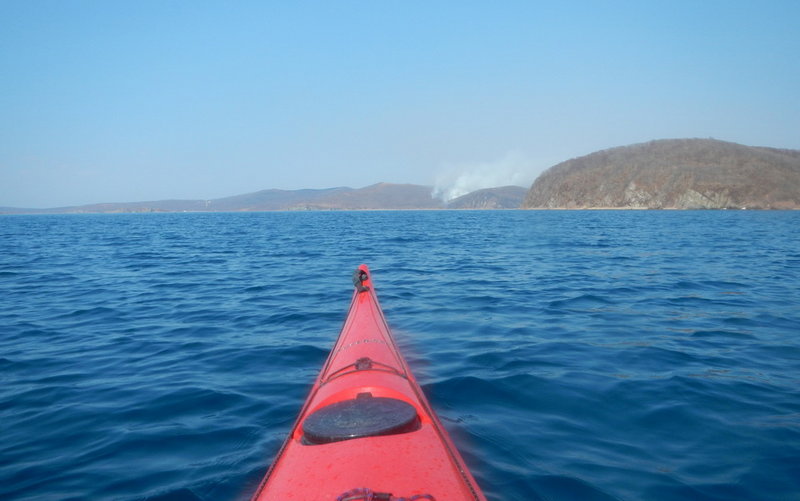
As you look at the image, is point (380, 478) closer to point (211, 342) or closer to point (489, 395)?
point (489, 395)

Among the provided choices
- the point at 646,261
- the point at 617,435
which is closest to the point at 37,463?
the point at 617,435

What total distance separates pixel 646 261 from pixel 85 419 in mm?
15905

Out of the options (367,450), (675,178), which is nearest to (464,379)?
(367,450)

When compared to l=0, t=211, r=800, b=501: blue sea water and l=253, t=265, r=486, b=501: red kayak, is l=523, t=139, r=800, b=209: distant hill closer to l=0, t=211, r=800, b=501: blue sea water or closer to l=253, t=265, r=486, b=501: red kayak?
l=0, t=211, r=800, b=501: blue sea water

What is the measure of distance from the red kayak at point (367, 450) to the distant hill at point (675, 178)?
86.3 metres

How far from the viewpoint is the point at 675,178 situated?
88812 mm

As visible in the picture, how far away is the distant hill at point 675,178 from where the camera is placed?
3034 inches

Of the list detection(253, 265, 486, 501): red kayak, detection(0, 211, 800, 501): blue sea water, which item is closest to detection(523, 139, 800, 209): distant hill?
detection(0, 211, 800, 501): blue sea water

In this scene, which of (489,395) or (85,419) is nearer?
(85,419)

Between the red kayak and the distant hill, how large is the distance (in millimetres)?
86336

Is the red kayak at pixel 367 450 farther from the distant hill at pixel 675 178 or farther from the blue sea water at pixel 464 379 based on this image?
the distant hill at pixel 675 178

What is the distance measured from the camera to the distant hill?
253 ft

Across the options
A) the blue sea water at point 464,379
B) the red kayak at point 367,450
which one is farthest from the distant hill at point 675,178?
the red kayak at point 367,450

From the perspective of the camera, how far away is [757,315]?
29.1ft
